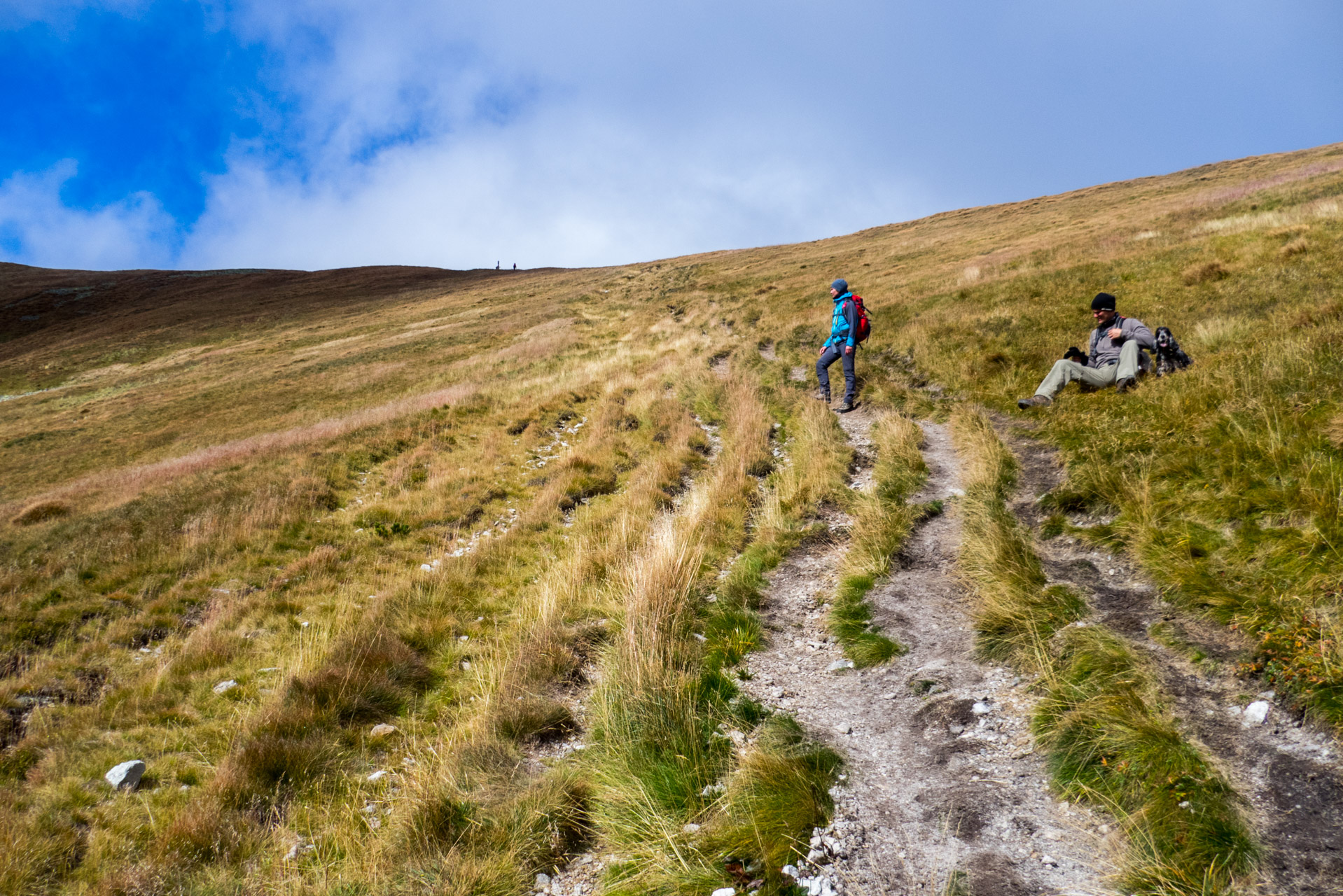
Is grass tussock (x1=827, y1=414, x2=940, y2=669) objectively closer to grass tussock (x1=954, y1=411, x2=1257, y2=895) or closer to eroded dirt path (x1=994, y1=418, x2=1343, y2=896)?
grass tussock (x1=954, y1=411, x2=1257, y2=895)

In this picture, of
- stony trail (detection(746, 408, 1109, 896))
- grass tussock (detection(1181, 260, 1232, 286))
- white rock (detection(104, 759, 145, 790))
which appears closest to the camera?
stony trail (detection(746, 408, 1109, 896))

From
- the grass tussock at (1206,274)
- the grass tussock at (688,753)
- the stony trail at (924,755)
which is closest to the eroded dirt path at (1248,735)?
the stony trail at (924,755)

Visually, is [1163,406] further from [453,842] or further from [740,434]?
[453,842]

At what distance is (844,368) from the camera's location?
1348 cm

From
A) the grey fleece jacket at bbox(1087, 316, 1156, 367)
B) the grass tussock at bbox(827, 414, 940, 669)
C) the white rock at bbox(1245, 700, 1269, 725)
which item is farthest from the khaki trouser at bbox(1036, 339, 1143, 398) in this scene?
the white rock at bbox(1245, 700, 1269, 725)

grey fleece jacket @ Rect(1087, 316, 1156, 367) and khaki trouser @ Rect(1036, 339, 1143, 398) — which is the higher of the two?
grey fleece jacket @ Rect(1087, 316, 1156, 367)

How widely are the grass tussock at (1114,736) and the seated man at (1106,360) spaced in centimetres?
547

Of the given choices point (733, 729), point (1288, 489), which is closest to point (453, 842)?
point (733, 729)

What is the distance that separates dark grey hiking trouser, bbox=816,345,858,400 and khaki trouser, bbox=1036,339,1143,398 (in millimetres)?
3909

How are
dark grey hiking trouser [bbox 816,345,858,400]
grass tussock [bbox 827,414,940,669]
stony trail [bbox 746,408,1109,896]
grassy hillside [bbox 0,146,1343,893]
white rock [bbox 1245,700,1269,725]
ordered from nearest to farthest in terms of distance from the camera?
1. stony trail [bbox 746,408,1109,896]
2. white rock [bbox 1245,700,1269,725]
3. grassy hillside [bbox 0,146,1343,893]
4. grass tussock [bbox 827,414,940,669]
5. dark grey hiking trouser [bbox 816,345,858,400]

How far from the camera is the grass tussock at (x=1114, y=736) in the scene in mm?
2746

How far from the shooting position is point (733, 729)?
446 cm

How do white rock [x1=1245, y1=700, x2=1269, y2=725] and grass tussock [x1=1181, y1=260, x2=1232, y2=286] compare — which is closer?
A: white rock [x1=1245, y1=700, x2=1269, y2=725]

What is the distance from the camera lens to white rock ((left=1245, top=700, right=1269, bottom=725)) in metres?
3.39
